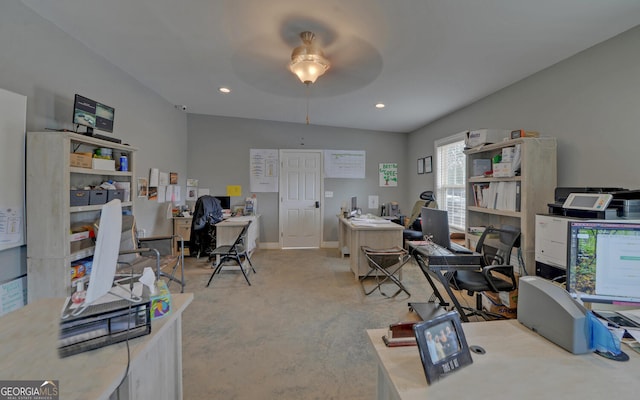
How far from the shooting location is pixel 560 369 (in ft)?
2.56

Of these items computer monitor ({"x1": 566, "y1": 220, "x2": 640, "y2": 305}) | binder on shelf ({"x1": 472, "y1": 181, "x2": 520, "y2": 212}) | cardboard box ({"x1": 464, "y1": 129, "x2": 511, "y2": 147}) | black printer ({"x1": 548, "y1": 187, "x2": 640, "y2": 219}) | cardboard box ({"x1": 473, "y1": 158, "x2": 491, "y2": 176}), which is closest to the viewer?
computer monitor ({"x1": 566, "y1": 220, "x2": 640, "y2": 305})

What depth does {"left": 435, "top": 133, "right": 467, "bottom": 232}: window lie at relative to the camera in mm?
4121

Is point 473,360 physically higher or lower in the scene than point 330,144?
lower

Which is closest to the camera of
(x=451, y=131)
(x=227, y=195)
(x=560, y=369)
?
(x=560, y=369)

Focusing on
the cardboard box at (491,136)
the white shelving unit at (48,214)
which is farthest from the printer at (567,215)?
the white shelving unit at (48,214)

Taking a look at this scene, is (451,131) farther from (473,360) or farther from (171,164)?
(171,164)

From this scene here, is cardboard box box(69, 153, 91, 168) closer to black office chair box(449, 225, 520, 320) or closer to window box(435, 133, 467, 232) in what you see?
black office chair box(449, 225, 520, 320)

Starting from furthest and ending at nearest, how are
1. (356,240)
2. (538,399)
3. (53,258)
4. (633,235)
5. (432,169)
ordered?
(432,169), (356,240), (53,258), (633,235), (538,399)

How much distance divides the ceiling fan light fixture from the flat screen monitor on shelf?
191 centimetres

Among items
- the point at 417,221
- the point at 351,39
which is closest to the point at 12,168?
the point at 351,39

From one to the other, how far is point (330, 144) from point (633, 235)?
15.5 feet

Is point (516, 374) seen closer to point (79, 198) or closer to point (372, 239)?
point (372, 239)

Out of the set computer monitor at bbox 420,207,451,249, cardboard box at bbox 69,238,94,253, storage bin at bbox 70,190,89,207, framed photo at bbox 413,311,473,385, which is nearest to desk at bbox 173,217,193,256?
cardboard box at bbox 69,238,94,253

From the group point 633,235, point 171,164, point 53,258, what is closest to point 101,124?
point 53,258
